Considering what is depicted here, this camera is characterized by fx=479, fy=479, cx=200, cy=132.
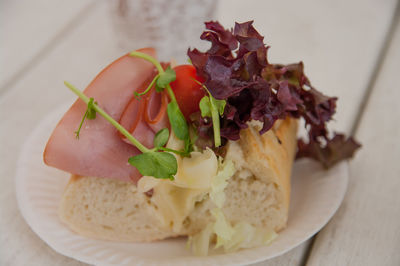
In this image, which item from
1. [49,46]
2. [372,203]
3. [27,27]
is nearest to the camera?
[372,203]

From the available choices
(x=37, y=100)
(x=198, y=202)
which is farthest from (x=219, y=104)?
(x=37, y=100)

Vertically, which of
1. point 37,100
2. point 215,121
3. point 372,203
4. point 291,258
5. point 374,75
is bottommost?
point 374,75

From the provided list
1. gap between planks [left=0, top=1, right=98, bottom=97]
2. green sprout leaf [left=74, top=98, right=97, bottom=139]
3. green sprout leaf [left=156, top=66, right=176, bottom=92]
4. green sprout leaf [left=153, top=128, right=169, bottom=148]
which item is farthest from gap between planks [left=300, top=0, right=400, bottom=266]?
gap between planks [left=0, top=1, right=98, bottom=97]

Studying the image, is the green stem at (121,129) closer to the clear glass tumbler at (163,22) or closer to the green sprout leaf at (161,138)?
the green sprout leaf at (161,138)

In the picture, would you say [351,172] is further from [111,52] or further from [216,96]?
[111,52]

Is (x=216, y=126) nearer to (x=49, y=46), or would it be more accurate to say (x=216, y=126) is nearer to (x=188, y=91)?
(x=188, y=91)

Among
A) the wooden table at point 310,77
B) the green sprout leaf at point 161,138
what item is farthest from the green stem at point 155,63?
the wooden table at point 310,77
